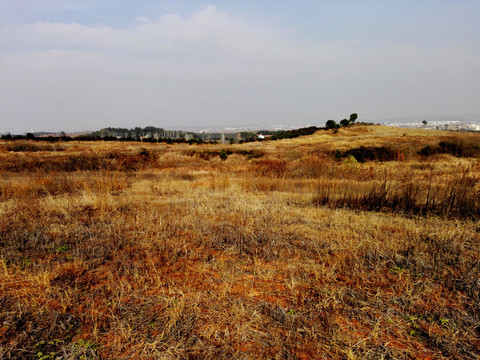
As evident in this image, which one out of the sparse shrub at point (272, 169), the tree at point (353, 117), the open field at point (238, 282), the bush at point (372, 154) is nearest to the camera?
the open field at point (238, 282)

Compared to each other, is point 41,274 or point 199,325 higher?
point 41,274

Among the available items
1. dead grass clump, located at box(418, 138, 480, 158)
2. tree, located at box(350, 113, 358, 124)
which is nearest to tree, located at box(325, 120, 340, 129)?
tree, located at box(350, 113, 358, 124)

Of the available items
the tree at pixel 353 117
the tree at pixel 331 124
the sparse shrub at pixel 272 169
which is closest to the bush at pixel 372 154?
the sparse shrub at pixel 272 169

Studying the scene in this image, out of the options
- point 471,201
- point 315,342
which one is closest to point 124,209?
point 315,342

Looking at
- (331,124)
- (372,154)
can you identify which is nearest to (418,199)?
(372,154)

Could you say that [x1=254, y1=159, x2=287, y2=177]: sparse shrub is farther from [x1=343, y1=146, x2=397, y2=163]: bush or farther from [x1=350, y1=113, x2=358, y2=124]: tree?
[x1=350, y1=113, x2=358, y2=124]: tree

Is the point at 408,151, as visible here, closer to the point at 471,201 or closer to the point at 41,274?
the point at 471,201

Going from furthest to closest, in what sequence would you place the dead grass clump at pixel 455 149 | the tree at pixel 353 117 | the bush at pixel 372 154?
the tree at pixel 353 117 < the dead grass clump at pixel 455 149 < the bush at pixel 372 154

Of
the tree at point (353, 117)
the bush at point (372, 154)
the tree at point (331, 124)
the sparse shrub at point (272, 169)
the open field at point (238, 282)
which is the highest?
the tree at point (353, 117)

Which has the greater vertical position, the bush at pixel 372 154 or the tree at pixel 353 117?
the tree at pixel 353 117

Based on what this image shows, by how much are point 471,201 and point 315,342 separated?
20.0 ft

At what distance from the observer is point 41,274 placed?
2.78 metres

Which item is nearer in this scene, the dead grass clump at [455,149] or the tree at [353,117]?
the dead grass clump at [455,149]

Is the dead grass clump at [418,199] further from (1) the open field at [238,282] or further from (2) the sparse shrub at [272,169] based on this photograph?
(2) the sparse shrub at [272,169]
